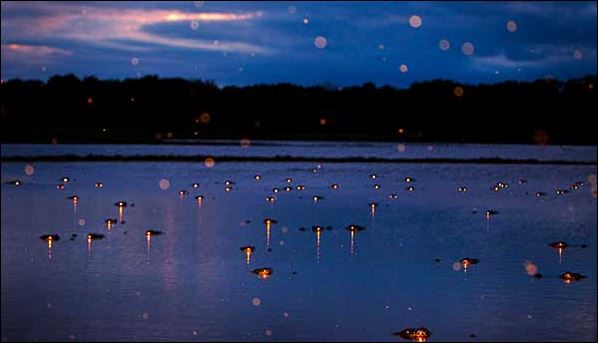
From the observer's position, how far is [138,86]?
542 ft

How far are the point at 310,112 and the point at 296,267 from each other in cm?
15565

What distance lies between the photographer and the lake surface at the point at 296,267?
53.5 ft

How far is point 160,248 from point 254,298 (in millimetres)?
7606

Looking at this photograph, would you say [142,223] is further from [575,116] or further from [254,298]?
[575,116]

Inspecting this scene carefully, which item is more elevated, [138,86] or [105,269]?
[138,86]

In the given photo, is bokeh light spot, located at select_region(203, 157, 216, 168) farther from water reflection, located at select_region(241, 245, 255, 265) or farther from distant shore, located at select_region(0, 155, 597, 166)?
water reflection, located at select_region(241, 245, 255, 265)

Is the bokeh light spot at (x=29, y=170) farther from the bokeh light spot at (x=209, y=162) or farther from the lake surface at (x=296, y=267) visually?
the bokeh light spot at (x=209, y=162)

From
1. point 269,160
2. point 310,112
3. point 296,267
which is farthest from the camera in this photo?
point 310,112

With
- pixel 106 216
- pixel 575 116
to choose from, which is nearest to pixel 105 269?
pixel 106 216

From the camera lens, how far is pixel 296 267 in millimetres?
22516

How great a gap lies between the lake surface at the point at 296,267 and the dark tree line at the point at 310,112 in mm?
90562

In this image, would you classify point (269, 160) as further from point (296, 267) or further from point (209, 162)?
point (296, 267)

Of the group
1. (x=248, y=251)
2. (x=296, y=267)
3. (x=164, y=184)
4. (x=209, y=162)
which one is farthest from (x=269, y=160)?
(x=296, y=267)

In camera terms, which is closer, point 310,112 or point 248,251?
point 248,251
